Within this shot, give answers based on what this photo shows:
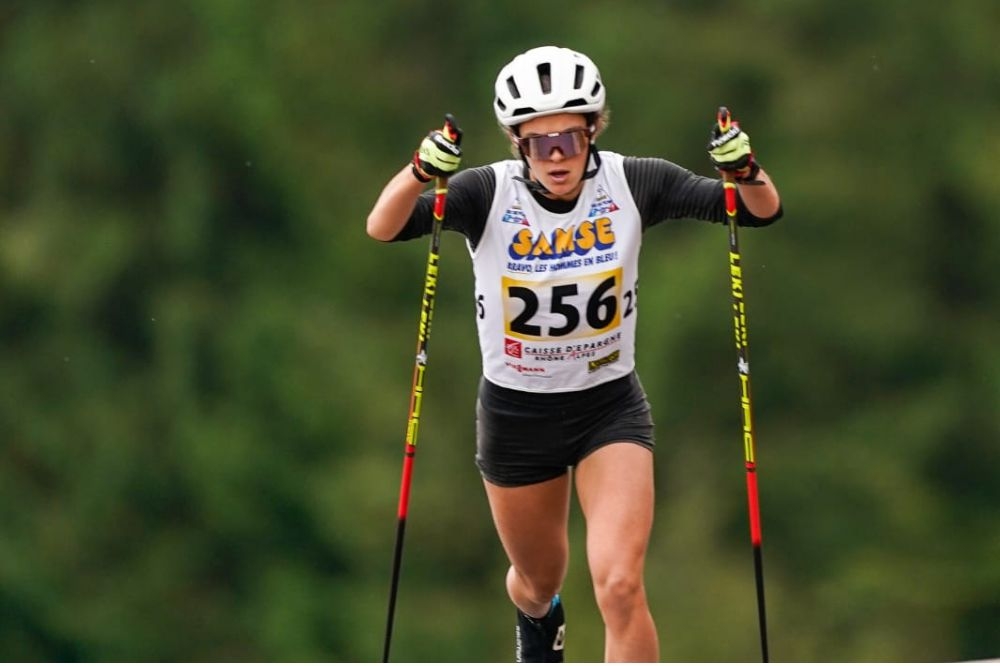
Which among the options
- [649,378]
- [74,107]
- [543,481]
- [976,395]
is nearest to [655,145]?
[649,378]

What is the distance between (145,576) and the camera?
19656 millimetres

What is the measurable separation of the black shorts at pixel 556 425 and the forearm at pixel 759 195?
635 mm

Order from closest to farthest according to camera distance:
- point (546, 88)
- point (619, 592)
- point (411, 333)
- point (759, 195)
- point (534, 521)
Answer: point (619, 592) < point (546, 88) < point (759, 195) < point (534, 521) < point (411, 333)

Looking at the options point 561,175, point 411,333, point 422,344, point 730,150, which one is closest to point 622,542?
A: point 422,344

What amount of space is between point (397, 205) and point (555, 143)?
1.68 ft

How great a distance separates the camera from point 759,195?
19.6 ft

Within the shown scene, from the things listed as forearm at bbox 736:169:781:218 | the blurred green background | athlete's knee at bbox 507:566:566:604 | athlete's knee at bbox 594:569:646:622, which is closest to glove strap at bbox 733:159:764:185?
forearm at bbox 736:169:781:218

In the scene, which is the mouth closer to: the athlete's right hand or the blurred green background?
the athlete's right hand

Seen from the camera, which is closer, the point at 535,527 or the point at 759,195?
the point at 759,195

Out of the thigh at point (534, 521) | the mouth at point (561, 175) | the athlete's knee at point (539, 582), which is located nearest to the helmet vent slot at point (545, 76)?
the mouth at point (561, 175)

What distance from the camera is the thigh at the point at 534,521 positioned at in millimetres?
6238

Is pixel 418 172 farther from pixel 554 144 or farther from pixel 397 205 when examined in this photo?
pixel 554 144

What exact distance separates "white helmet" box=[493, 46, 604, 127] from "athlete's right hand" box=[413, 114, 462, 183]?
161 mm

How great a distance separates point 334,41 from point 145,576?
5.77 metres
